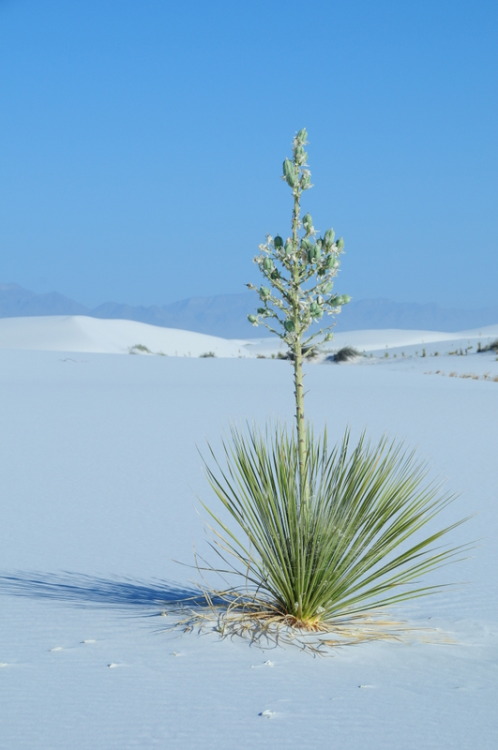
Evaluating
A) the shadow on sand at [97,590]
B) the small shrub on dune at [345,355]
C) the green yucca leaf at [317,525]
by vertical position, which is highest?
the small shrub on dune at [345,355]

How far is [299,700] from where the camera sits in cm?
339

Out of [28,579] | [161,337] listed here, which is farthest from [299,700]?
[161,337]

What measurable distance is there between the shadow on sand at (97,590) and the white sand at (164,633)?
0.05 ft

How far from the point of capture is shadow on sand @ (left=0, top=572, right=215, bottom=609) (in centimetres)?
474

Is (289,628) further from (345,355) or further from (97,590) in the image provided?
(345,355)

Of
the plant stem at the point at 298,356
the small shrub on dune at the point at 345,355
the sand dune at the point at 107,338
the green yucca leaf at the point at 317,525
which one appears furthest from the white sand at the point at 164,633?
the sand dune at the point at 107,338

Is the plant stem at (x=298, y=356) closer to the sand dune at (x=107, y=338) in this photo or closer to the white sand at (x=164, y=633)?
the white sand at (x=164, y=633)

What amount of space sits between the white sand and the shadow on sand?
0.02 metres

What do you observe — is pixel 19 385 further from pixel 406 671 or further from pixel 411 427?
pixel 406 671

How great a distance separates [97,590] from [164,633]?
95 cm

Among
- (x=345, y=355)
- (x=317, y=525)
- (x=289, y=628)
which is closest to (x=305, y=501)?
(x=317, y=525)

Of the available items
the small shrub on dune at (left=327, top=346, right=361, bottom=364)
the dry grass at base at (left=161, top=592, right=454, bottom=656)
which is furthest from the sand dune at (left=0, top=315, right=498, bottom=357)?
the dry grass at base at (left=161, top=592, right=454, bottom=656)

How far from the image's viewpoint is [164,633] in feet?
13.6

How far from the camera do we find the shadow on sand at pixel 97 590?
15.6 ft
